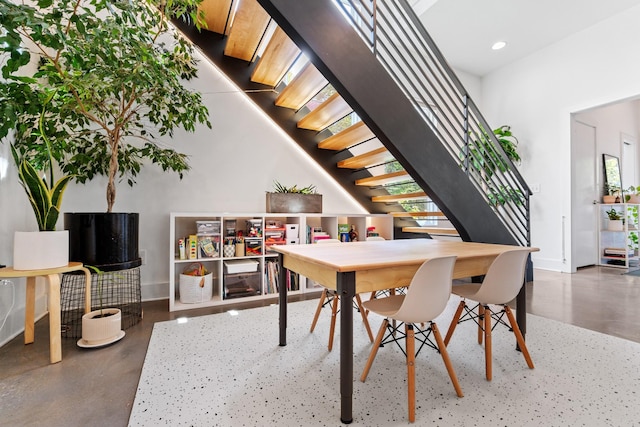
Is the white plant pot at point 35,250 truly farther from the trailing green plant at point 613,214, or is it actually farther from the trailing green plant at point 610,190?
the trailing green plant at point 610,190

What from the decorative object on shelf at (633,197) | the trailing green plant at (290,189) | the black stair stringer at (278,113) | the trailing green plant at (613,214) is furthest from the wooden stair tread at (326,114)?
the decorative object on shelf at (633,197)

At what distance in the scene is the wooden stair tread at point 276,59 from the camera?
8.15 feet

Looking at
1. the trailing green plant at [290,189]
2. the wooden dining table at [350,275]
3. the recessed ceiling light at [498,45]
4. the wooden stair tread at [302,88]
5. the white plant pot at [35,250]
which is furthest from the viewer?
the recessed ceiling light at [498,45]

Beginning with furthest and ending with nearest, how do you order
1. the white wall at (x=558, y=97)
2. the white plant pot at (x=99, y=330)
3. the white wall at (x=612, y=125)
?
1. the white wall at (x=612, y=125)
2. the white wall at (x=558, y=97)
3. the white plant pot at (x=99, y=330)

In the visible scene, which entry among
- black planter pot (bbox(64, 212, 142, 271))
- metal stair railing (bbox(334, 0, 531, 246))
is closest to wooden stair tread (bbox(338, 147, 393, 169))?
metal stair railing (bbox(334, 0, 531, 246))

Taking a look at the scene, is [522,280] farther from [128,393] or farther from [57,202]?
[57,202]

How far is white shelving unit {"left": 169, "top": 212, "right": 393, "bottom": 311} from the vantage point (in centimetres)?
289

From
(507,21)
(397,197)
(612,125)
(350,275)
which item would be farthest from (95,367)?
(612,125)

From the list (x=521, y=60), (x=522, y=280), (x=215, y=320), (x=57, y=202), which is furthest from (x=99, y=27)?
(x=521, y=60)

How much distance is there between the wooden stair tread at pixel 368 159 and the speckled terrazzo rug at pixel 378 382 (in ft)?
5.22

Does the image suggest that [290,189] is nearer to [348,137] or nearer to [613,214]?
[348,137]

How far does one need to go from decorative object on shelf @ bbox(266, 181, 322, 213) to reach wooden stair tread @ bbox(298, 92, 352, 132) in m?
0.70

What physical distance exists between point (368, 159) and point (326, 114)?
623mm

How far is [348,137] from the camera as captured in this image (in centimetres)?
310
